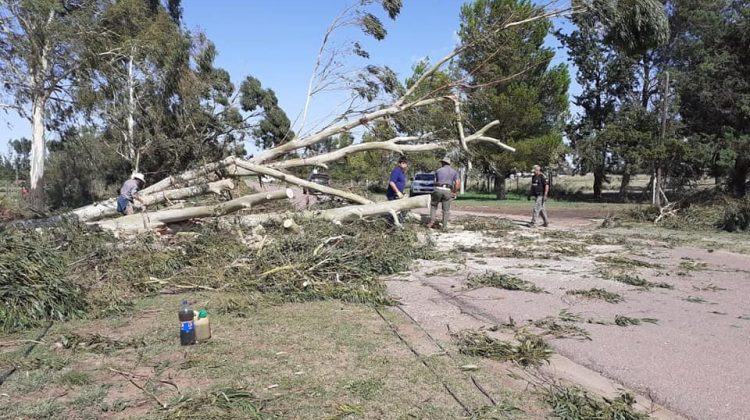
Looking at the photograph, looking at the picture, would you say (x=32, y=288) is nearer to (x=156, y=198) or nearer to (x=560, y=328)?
(x=156, y=198)

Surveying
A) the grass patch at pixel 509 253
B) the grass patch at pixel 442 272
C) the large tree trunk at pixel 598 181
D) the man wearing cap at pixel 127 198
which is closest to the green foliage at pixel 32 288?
the man wearing cap at pixel 127 198

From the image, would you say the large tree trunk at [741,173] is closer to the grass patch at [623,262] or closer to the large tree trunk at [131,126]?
the grass patch at [623,262]

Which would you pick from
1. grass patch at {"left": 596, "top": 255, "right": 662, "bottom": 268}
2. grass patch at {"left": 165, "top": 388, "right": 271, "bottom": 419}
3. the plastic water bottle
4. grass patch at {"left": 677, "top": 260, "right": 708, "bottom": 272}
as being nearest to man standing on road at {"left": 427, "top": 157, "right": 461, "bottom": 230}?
grass patch at {"left": 596, "top": 255, "right": 662, "bottom": 268}

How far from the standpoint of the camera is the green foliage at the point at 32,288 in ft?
16.9

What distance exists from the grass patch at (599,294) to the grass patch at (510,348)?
6.09 feet

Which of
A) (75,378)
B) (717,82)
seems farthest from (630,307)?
(717,82)

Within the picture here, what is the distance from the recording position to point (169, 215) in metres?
8.70

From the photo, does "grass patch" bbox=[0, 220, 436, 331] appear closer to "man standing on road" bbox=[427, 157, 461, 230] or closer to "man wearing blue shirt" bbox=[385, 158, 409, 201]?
"man wearing blue shirt" bbox=[385, 158, 409, 201]

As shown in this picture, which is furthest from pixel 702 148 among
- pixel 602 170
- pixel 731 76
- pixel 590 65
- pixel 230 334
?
pixel 230 334

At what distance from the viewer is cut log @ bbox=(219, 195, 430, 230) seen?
9031 millimetres

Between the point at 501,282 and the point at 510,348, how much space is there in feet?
8.36

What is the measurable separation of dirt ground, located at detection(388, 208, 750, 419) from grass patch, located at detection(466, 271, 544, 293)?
0.12m

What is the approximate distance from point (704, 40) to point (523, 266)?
2560 cm

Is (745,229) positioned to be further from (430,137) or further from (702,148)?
(702,148)
